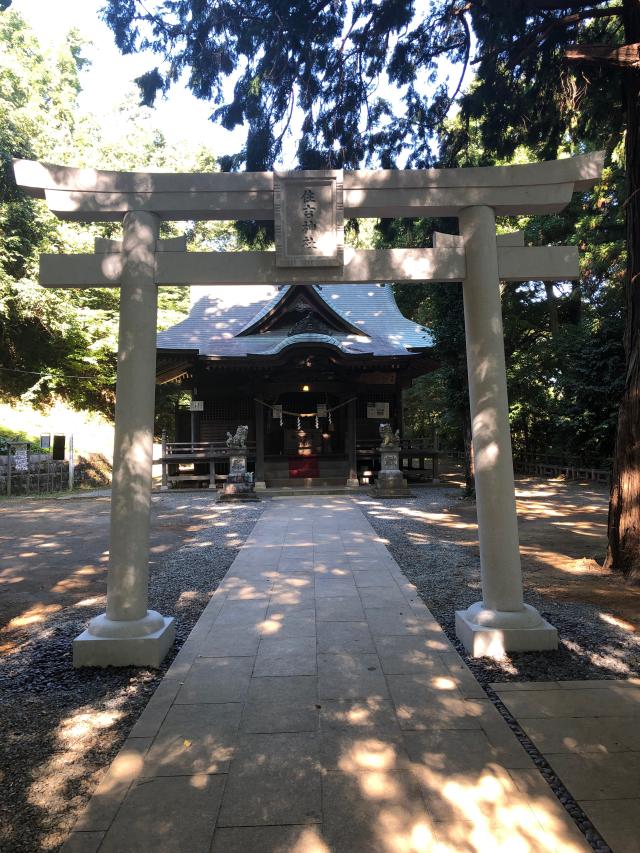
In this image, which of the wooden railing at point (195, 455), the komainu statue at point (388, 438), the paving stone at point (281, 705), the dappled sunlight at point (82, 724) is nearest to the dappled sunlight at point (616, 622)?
the paving stone at point (281, 705)

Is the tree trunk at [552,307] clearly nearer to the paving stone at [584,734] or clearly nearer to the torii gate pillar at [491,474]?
the torii gate pillar at [491,474]

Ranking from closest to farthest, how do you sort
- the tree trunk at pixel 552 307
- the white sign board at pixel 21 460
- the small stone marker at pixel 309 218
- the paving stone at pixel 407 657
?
the paving stone at pixel 407 657 < the small stone marker at pixel 309 218 < the white sign board at pixel 21 460 < the tree trunk at pixel 552 307

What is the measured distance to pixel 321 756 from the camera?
261 cm

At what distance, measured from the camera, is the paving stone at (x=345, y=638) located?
3961mm

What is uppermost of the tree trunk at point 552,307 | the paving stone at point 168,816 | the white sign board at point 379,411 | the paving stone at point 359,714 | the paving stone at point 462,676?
the tree trunk at point 552,307

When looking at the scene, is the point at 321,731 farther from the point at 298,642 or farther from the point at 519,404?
the point at 519,404

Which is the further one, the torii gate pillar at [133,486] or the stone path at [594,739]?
the torii gate pillar at [133,486]

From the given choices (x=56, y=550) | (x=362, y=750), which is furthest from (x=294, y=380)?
(x=362, y=750)

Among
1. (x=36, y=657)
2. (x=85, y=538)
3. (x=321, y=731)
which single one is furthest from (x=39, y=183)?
(x=85, y=538)

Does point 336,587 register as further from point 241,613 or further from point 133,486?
point 133,486

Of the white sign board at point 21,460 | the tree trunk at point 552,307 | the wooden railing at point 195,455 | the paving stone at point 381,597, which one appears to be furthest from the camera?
the tree trunk at point 552,307

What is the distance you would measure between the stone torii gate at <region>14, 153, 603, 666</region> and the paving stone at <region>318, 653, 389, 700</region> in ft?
2.67

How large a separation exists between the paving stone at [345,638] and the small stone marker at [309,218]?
118 inches

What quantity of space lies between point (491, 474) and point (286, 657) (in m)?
2.07
